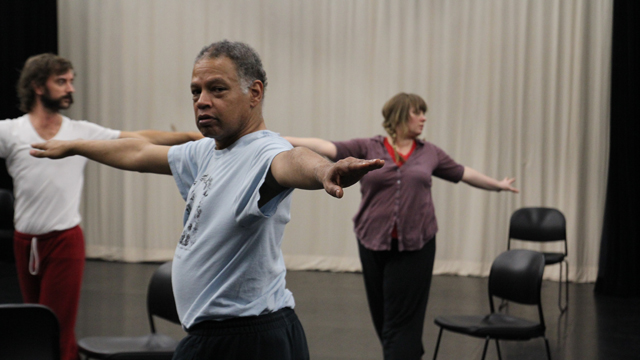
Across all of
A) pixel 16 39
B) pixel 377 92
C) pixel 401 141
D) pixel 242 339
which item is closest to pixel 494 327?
pixel 401 141

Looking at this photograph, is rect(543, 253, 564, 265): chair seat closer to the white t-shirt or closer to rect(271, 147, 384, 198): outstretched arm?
the white t-shirt

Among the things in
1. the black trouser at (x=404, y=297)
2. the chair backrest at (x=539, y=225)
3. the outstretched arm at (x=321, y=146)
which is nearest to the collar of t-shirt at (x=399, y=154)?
the outstretched arm at (x=321, y=146)

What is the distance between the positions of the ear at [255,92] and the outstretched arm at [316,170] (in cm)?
23

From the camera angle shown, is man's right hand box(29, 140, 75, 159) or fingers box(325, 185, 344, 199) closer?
fingers box(325, 185, 344, 199)

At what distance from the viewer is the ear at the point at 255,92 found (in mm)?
1618

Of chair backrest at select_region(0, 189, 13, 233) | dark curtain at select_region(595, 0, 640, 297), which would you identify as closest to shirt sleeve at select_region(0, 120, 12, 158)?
chair backrest at select_region(0, 189, 13, 233)

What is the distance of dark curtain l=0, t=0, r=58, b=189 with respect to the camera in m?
7.49

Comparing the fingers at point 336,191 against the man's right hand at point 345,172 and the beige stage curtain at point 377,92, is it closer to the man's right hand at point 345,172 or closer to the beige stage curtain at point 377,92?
the man's right hand at point 345,172

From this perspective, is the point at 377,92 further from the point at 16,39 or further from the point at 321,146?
the point at 16,39

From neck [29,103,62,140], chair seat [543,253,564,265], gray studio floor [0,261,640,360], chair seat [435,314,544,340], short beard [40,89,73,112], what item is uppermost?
short beard [40,89,73,112]

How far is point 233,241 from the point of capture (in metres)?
1.53

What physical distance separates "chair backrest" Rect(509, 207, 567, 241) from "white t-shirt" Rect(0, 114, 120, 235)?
156 inches

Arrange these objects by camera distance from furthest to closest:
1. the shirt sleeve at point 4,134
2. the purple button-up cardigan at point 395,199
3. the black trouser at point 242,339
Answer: the purple button-up cardigan at point 395,199 < the shirt sleeve at point 4,134 < the black trouser at point 242,339

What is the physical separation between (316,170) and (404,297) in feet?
7.48
